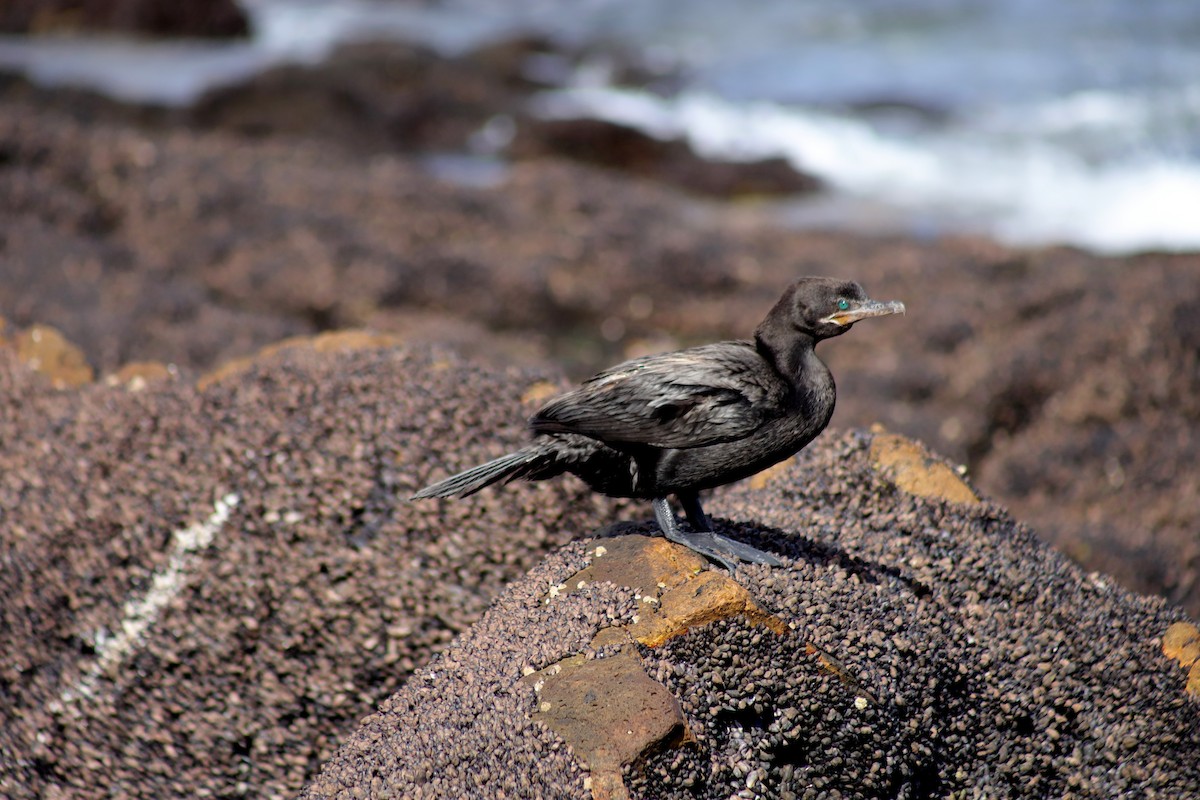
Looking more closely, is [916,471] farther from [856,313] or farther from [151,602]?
[151,602]

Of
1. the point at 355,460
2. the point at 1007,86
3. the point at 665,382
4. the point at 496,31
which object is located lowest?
the point at 496,31

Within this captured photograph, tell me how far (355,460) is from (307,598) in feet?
2.43

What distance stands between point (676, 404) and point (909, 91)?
77.2 ft

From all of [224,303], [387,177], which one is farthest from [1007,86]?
[224,303]

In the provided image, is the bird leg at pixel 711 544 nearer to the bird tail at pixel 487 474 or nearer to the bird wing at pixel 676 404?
the bird wing at pixel 676 404

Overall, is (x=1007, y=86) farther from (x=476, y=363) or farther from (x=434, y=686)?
(x=434, y=686)

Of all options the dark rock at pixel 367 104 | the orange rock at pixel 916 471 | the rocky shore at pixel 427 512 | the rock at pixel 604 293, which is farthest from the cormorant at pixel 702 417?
the dark rock at pixel 367 104

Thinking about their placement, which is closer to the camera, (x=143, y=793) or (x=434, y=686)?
(x=434, y=686)

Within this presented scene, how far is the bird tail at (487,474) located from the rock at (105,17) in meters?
26.7

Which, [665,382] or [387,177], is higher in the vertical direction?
[665,382]

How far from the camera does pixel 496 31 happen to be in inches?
1359

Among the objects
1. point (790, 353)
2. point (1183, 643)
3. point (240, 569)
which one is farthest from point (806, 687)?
point (240, 569)

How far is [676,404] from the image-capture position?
13.5 ft

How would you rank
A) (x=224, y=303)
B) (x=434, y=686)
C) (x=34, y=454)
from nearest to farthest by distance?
1. (x=434, y=686)
2. (x=34, y=454)
3. (x=224, y=303)
